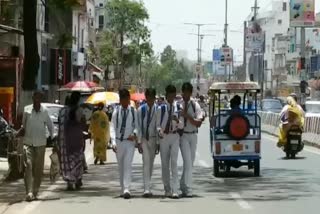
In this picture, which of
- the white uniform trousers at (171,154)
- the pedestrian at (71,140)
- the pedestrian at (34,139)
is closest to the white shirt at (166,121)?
the white uniform trousers at (171,154)

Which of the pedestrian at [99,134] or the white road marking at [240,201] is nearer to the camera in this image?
the white road marking at [240,201]

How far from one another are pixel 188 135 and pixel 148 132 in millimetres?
817

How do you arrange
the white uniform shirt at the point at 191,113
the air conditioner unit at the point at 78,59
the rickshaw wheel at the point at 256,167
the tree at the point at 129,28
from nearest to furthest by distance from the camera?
the white uniform shirt at the point at 191,113, the rickshaw wheel at the point at 256,167, the air conditioner unit at the point at 78,59, the tree at the point at 129,28

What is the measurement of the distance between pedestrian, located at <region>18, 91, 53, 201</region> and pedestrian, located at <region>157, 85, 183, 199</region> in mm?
1976

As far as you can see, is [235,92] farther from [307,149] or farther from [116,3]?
[116,3]

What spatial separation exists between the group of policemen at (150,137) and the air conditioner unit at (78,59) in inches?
1751

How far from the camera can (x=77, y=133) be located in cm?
1564

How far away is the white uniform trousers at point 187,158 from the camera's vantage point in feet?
47.2

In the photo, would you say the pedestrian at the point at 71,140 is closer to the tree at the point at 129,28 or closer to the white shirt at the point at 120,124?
the white shirt at the point at 120,124

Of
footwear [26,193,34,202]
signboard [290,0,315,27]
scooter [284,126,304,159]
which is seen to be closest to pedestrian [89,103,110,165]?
scooter [284,126,304,159]

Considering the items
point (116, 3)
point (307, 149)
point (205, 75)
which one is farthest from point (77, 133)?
point (205, 75)

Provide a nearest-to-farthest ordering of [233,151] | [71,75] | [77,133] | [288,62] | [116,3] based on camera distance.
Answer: [77,133]
[233,151]
[71,75]
[116,3]
[288,62]

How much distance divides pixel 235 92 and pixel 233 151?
2.03 m

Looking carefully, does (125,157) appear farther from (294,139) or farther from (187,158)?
(294,139)
